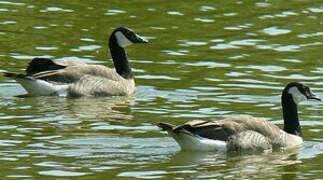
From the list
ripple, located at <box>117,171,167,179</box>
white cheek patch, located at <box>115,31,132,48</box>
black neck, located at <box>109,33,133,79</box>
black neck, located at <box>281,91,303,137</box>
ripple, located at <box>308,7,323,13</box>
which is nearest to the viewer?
ripple, located at <box>117,171,167,179</box>

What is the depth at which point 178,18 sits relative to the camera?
3047 centimetres

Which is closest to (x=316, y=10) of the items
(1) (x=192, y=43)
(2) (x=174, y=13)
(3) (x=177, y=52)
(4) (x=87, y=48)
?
(2) (x=174, y=13)

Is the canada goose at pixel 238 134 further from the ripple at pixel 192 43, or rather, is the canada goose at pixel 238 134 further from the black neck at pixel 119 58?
the ripple at pixel 192 43

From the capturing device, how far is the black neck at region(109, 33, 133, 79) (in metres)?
25.2

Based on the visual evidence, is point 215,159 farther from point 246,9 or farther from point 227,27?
point 246,9

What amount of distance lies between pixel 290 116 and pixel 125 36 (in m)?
6.28

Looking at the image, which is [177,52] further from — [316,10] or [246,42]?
[316,10]

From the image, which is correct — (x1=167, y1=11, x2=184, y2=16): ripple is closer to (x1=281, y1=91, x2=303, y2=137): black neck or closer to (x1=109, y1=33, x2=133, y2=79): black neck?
(x1=109, y1=33, x2=133, y2=79): black neck

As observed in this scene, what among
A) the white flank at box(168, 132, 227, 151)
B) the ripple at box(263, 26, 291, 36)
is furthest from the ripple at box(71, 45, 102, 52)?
the white flank at box(168, 132, 227, 151)

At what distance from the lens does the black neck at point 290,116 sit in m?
20.3

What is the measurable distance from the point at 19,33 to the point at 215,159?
1076 centimetres

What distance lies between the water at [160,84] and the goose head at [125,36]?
63 cm

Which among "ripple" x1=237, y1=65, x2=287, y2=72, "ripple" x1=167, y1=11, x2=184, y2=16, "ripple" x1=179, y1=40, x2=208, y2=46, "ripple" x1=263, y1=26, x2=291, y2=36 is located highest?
"ripple" x1=167, y1=11, x2=184, y2=16

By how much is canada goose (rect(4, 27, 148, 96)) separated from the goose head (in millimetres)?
847
